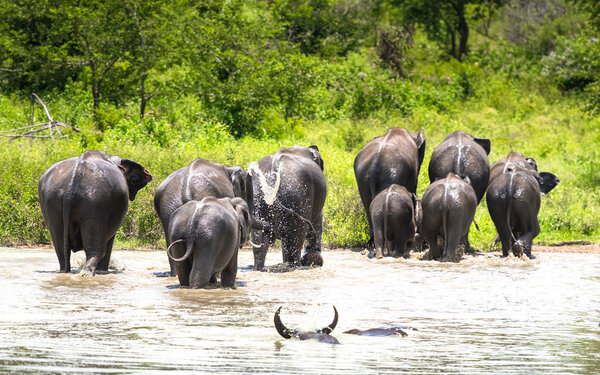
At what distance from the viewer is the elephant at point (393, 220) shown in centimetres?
1389

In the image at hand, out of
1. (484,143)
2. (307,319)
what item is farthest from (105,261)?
(484,143)

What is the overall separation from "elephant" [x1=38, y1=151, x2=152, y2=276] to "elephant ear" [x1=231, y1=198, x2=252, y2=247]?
1.84 m

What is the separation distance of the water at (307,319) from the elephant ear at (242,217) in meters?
0.60

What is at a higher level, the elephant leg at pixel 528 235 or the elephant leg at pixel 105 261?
the elephant leg at pixel 528 235

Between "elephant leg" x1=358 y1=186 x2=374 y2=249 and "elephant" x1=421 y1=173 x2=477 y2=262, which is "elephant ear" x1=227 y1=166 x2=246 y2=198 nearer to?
"elephant" x1=421 y1=173 x2=477 y2=262

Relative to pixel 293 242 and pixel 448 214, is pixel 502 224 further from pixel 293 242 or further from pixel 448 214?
pixel 293 242

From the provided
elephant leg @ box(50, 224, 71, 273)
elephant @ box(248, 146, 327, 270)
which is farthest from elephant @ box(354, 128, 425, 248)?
elephant leg @ box(50, 224, 71, 273)

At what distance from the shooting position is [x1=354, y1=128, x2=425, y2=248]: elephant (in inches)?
592

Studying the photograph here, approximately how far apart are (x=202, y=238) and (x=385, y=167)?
19.9 ft

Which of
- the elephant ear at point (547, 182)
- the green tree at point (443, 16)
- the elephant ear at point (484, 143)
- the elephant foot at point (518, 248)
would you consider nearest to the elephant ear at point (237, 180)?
the elephant foot at point (518, 248)

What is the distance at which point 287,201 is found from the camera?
12117mm

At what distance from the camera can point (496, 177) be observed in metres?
14.8

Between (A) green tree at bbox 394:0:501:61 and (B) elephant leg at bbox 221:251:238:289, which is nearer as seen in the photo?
(B) elephant leg at bbox 221:251:238:289

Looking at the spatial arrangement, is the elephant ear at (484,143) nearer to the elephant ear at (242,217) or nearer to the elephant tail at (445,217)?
the elephant tail at (445,217)
